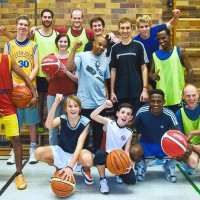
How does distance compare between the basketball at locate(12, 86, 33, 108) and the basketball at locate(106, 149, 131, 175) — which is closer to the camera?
the basketball at locate(106, 149, 131, 175)

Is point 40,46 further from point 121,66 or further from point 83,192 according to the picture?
point 83,192

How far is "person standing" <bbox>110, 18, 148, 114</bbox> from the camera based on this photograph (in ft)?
13.7

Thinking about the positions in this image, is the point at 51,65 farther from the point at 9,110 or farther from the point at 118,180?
the point at 118,180

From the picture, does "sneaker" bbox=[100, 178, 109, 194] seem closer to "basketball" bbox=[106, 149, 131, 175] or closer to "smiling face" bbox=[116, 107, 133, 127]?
"basketball" bbox=[106, 149, 131, 175]

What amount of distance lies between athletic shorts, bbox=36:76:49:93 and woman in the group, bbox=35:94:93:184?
100cm

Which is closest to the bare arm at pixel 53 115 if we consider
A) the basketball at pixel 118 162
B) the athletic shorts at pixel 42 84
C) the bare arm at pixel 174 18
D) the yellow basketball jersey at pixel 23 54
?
the basketball at pixel 118 162

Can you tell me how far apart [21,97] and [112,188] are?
4.02ft

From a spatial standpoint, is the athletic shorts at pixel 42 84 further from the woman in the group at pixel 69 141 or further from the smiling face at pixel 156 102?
the smiling face at pixel 156 102

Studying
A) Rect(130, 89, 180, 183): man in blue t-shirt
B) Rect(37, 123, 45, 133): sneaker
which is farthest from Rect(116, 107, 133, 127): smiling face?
Rect(37, 123, 45, 133): sneaker

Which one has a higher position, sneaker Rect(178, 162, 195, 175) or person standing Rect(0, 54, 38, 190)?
person standing Rect(0, 54, 38, 190)

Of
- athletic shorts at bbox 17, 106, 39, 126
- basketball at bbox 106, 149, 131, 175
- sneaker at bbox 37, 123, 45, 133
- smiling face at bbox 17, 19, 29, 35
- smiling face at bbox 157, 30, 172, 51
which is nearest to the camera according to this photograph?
basketball at bbox 106, 149, 131, 175

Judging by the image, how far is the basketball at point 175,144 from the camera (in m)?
3.46

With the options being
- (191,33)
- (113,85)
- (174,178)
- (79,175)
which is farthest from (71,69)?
(191,33)

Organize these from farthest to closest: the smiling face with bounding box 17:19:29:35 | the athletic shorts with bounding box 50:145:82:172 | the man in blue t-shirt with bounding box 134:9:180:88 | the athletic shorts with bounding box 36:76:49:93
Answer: the athletic shorts with bounding box 36:76:49:93, the man in blue t-shirt with bounding box 134:9:180:88, the smiling face with bounding box 17:19:29:35, the athletic shorts with bounding box 50:145:82:172
